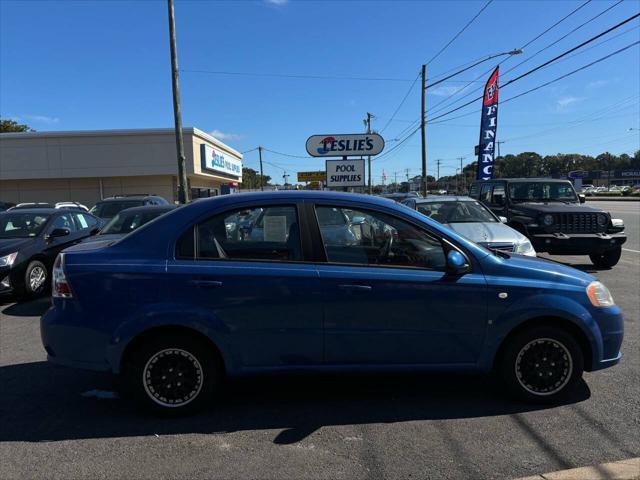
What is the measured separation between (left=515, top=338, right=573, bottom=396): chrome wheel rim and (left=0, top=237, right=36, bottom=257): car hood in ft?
24.1

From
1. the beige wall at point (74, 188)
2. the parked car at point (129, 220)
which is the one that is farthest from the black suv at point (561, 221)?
the beige wall at point (74, 188)

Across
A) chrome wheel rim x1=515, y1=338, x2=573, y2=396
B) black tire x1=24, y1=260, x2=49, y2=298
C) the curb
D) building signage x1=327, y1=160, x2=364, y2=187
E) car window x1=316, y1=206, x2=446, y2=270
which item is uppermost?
building signage x1=327, y1=160, x2=364, y2=187

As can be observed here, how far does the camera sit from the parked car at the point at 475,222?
25.7 feet

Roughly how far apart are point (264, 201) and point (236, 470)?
1.89 metres

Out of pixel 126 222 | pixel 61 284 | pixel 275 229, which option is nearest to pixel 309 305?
pixel 275 229

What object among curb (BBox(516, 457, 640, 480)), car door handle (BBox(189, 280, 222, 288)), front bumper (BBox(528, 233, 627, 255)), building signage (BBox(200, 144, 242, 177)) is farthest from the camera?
building signage (BBox(200, 144, 242, 177))

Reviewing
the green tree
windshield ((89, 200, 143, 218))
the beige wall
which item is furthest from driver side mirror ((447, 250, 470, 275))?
the green tree

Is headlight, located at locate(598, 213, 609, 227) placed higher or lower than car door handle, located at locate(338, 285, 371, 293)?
higher

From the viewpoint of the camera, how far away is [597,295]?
3.89 metres

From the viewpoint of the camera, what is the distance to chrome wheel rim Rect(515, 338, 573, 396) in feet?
12.6

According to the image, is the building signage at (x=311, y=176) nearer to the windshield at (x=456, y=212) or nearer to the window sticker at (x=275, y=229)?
the windshield at (x=456, y=212)

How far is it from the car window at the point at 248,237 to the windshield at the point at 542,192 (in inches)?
345

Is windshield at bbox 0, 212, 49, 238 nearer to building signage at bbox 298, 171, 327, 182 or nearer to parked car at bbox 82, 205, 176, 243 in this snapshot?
parked car at bbox 82, 205, 176, 243

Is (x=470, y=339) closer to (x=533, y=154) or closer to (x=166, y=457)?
(x=166, y=457)
